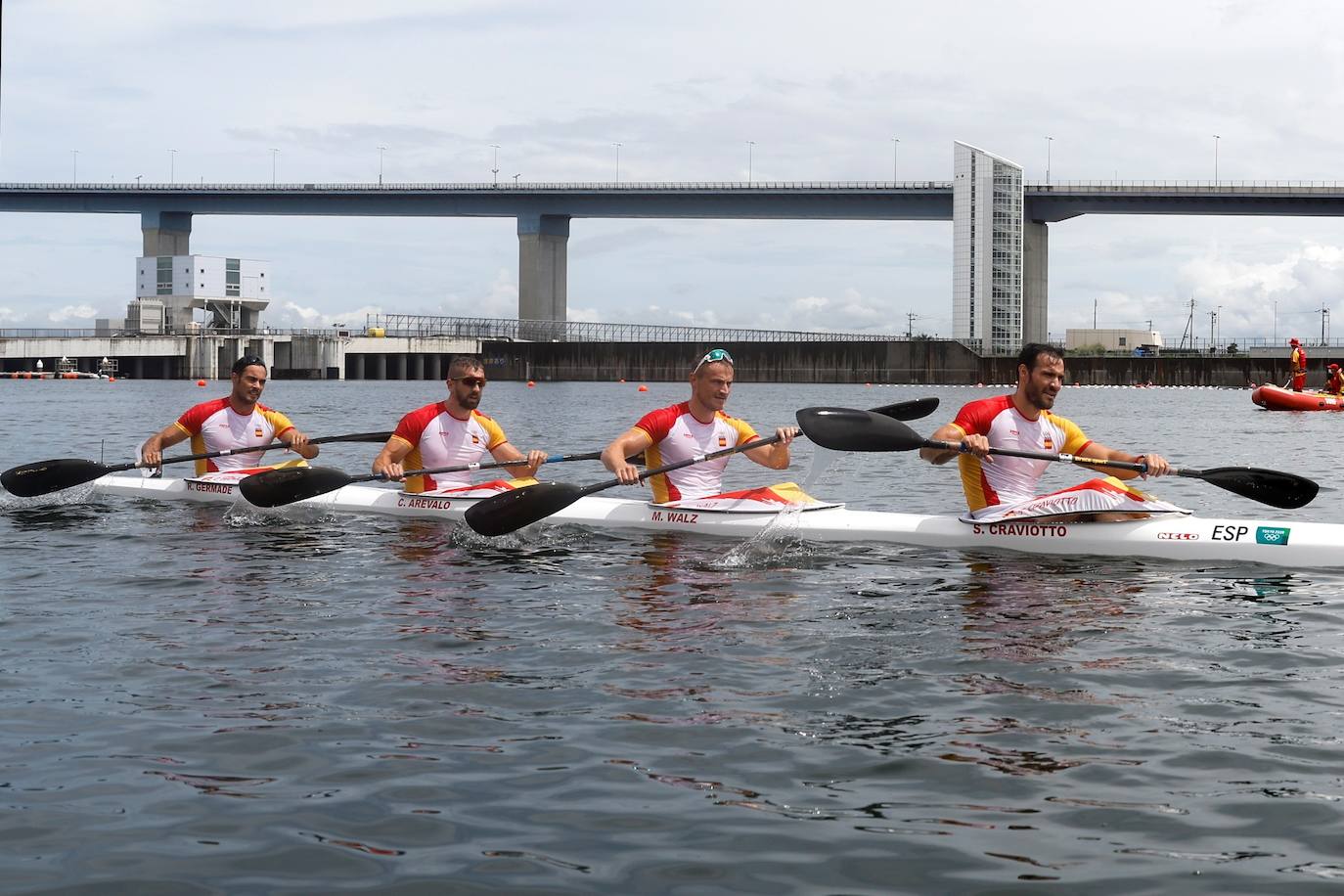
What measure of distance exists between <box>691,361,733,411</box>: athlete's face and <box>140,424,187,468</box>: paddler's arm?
6853 millimetres

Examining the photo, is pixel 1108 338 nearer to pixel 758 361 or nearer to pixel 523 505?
pixel 758 361

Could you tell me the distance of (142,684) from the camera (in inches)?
317

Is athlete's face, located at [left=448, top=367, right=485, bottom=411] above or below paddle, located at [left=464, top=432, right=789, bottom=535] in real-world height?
above

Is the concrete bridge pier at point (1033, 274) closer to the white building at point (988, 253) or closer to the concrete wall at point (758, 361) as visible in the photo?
the white building at point (988, 253)

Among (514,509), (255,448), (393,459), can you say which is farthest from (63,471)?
(514,509)

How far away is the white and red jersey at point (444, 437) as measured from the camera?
1539 centimetres

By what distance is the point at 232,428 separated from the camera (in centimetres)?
1752

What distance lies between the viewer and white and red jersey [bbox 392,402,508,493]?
15.4 m

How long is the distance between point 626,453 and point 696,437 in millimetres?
886

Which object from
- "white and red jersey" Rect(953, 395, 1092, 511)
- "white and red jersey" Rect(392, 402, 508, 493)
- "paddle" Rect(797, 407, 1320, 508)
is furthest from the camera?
"white and red jersey" Rect(392, 402, 508, 493)

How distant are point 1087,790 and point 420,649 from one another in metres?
4.48

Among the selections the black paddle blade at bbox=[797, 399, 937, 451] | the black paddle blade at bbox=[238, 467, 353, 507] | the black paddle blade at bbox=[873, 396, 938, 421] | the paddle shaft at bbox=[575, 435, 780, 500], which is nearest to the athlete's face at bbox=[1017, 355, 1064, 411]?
the black paddle blade at bbox=[797, 399, 937, 451]

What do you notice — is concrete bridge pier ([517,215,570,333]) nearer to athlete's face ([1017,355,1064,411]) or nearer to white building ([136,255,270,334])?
white building ([136,255,270,334])

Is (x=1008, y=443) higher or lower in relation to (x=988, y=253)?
lower
